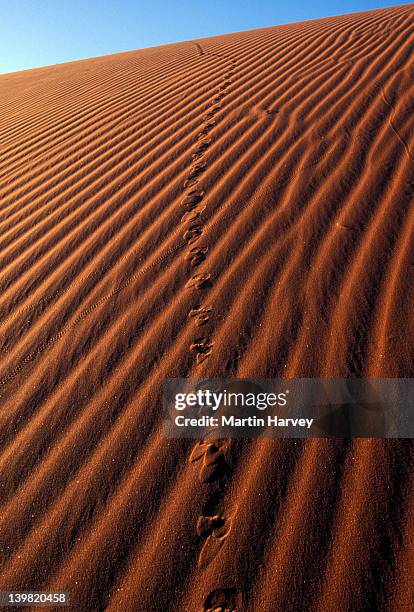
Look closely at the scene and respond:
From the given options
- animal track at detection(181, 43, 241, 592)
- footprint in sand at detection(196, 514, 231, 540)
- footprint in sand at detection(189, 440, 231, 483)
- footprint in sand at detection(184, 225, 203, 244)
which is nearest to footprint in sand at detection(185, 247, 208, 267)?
animal track at detection(181, 43, 241, 592)

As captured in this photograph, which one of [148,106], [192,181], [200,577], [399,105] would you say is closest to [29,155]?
[148,106]

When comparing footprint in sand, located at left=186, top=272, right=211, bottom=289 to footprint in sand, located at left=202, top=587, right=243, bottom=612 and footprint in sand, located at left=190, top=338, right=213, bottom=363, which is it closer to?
footprint in sand, located at left=190, top=338, right=213, bottom=363

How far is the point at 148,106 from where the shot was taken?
4.88m

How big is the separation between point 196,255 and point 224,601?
1757 millimetres

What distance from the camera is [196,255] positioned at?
8.26 feet

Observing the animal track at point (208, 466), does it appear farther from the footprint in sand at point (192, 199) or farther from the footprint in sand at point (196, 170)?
the footprint in sand at point (196, 170)

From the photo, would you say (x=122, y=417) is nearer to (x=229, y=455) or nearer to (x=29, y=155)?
(x=229, y=455)

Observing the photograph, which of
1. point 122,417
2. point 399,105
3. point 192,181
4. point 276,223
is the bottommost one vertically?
point 122,417

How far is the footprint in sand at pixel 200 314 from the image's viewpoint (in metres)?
2.11

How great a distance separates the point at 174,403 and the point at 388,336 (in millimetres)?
1000

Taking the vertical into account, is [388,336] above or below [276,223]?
below

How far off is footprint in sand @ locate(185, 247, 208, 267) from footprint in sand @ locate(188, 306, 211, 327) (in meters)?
0.38
